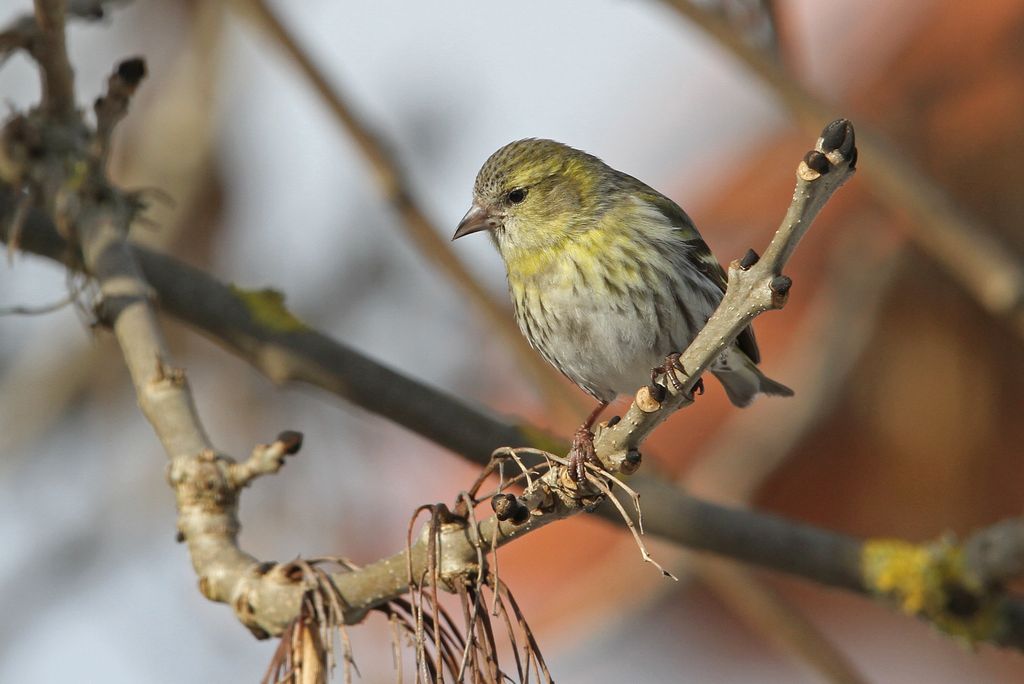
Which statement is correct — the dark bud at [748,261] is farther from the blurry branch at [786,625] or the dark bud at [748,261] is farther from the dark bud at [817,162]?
the blurry branch at [786,625]

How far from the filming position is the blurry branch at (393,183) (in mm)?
4141

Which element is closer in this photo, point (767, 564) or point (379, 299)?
point (767, 564)

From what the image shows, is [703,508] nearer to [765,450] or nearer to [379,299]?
[765,450]

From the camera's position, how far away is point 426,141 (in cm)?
594

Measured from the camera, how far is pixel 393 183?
423 centimetres

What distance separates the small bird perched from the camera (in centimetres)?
361

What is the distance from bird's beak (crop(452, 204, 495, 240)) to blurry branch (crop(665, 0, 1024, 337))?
888 mm

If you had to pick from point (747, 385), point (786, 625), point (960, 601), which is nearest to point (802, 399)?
point (747, 385)

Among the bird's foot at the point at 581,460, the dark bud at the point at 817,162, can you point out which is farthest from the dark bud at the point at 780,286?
the bird's foot at the point at 581,460

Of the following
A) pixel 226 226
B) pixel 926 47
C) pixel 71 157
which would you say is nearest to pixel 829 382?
pixel 926 47

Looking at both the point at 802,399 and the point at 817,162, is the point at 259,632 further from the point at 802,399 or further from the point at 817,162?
the point at 802,399

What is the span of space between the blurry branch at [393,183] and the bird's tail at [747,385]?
0.54m

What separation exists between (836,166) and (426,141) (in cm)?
430

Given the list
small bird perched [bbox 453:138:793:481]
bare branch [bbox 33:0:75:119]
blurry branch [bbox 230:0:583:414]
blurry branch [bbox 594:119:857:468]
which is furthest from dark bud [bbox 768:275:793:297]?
blurry branch [bbox 230:0:583:414]
